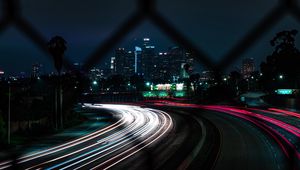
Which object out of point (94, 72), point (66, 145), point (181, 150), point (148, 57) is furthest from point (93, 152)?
point (94, 72)

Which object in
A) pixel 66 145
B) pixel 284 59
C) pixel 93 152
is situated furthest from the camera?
pixel 66 145

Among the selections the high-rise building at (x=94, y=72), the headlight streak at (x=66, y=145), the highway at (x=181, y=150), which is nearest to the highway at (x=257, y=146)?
the highway at (x=181, y=150)

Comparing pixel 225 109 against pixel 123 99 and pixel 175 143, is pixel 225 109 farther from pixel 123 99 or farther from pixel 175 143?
pixel 123 99

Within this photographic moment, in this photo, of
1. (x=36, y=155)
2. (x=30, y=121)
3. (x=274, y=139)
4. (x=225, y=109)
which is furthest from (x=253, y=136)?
(x=225, y=109)

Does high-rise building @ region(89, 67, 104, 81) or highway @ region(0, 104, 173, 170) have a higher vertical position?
high-rise building @ region(89, 67, 104, 81)

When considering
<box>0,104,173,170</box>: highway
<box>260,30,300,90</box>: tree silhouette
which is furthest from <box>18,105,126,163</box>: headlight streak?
<box>260,30,300,90</box>: tree silhouette

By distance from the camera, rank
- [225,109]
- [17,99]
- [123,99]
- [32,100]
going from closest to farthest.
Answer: [17,99] < [32,100] < [225,109] < [123,99]

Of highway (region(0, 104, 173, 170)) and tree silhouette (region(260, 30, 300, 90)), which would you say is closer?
tree silhouette (region(260, 30, 300, 90))

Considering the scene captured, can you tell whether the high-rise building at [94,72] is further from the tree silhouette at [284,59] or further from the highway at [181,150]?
the highway at [181,150]

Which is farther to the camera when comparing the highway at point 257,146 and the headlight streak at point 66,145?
the headlight streak at point 66,145

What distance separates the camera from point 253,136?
3100 centimetres

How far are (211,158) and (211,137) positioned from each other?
1036 cm

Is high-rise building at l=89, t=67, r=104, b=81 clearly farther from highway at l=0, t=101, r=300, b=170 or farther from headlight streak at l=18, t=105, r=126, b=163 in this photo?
headlight streak at l=18, t=105, r=126, b=163

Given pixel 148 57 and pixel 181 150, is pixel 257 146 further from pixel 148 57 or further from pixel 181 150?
pixel 148 57
